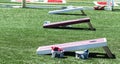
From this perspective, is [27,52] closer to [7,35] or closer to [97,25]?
[7,35]

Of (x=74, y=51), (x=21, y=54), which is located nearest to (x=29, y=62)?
(x=21, y=54)

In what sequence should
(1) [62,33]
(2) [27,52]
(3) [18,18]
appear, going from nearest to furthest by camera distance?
(2) [27,52], (1) [62,33], (3) [18,18]

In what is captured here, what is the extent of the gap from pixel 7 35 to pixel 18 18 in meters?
5.17

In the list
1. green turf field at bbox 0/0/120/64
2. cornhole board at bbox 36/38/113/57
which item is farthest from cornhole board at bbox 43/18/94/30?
cornhole board at bbox 36/38/113/57

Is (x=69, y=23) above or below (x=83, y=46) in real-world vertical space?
below

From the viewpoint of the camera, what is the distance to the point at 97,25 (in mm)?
15555

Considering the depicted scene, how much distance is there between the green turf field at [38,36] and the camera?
8.41m

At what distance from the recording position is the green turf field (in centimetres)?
841

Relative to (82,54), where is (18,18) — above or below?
below

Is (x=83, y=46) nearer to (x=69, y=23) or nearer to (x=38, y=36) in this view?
(x=38, y=36)

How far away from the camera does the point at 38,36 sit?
39.8 ft

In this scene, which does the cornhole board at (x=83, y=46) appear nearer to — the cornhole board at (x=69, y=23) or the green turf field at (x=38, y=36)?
the green turf field at (x=38, y=36)

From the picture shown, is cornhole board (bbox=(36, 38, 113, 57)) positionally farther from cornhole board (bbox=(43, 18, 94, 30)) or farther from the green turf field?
cornhole board (bbox=(43, 18, 94, 30))

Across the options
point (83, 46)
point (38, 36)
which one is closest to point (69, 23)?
point (38, 36)
